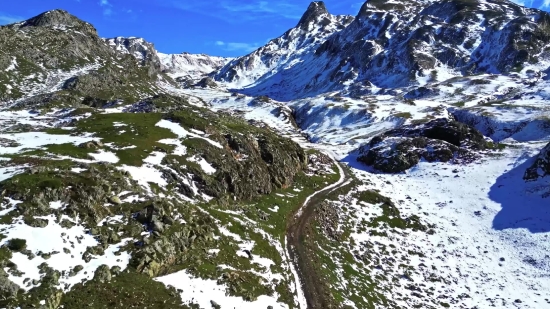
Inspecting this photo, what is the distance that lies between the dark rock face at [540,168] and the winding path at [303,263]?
44.1 metres

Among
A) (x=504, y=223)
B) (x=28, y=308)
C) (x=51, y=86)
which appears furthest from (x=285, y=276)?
(x=51, y=86)

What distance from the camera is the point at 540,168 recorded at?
71688 millimetres

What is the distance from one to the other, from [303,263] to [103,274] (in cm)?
2208

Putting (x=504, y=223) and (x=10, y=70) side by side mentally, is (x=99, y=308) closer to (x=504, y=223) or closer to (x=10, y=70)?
(x=504, y=223)

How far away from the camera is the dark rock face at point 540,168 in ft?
232

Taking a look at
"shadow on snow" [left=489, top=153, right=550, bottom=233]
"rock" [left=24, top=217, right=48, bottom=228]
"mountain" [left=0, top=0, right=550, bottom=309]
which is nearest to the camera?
"mountain" [left=0, top=0, right=550, bottom=309]

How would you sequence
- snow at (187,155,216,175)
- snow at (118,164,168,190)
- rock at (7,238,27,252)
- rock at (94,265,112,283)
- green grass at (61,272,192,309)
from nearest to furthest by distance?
green grass at (61,272,192,309), rock at (7,238,27,252), rock at (94,265,112,283), snow at (118,164,168,190), snow at (187,155,216,175)

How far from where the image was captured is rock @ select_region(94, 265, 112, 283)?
2758cm

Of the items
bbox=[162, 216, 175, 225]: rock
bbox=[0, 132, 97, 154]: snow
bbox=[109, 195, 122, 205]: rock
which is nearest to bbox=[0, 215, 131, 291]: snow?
bbox=[109, 195, 122, 205]: rock

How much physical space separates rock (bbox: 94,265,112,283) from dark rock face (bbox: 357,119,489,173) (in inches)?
2925

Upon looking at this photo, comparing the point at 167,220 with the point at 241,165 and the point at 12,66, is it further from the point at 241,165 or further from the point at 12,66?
the point at 12,66

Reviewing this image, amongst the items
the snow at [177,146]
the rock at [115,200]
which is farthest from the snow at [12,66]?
the rock at [115,200]

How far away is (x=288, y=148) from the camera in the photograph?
7956 cm

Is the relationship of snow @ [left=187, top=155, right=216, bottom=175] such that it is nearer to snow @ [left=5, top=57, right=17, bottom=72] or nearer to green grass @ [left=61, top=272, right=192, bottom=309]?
green grass @ [left=61, top=272, right=192, bottom=309]
